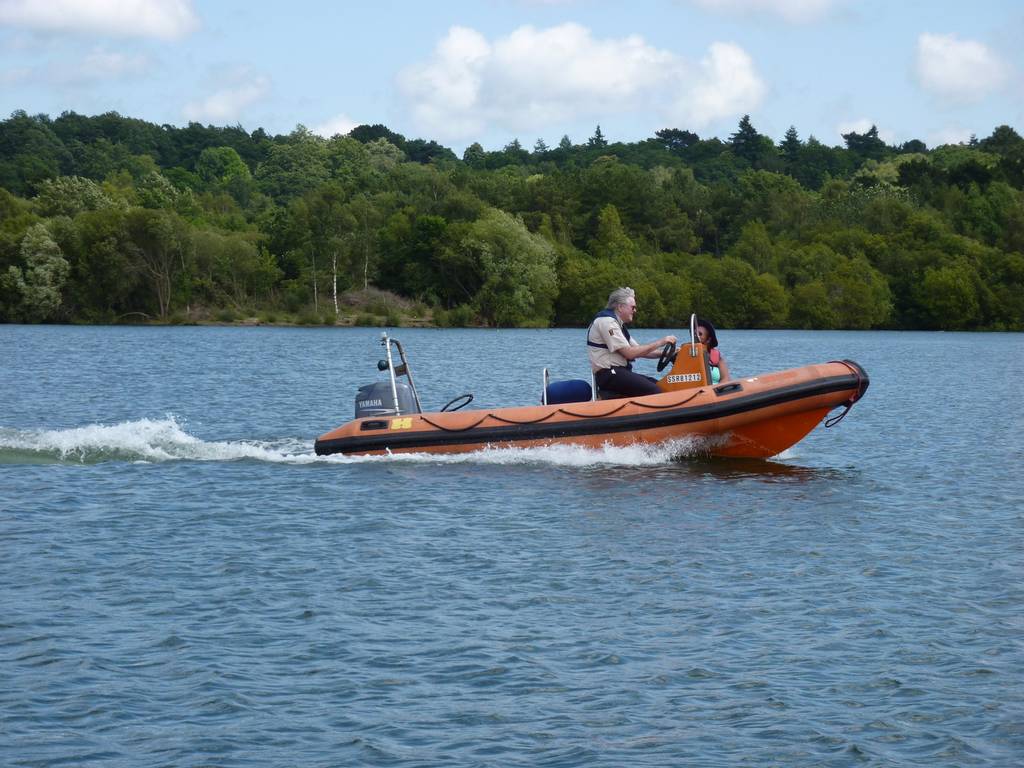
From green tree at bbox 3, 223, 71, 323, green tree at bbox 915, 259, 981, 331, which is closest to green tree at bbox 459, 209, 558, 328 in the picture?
green tree at bbox 3, 223, 71, 323

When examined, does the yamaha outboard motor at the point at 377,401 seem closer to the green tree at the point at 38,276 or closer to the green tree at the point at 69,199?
the green tree at the point at 38,276

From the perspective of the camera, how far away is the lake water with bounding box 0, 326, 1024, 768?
695 centimetres

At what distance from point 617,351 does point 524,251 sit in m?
58.5

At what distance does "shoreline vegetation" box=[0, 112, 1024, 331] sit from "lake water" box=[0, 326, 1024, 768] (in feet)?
178

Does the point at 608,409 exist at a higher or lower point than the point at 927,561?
Answer: higher

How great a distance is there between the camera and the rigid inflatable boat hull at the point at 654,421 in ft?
48.2

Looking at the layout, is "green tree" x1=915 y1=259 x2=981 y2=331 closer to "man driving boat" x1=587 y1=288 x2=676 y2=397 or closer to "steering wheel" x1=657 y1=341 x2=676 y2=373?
"steering wheel" x1=657 y1=341 x2=676 y2=373

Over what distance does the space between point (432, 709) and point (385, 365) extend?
8030mm

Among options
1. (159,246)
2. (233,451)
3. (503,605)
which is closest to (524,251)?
(159,246)

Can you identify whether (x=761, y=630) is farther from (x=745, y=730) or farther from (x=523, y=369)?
(x=523, y=369)

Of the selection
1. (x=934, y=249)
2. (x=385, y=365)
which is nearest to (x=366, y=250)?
(x=934, y=249)

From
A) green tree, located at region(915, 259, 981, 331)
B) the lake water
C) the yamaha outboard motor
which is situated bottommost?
the lake water

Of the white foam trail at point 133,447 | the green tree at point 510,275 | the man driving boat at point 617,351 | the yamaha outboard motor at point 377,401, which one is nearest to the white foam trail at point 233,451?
the white foam trail at point 133,447

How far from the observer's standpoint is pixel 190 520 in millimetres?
12281
